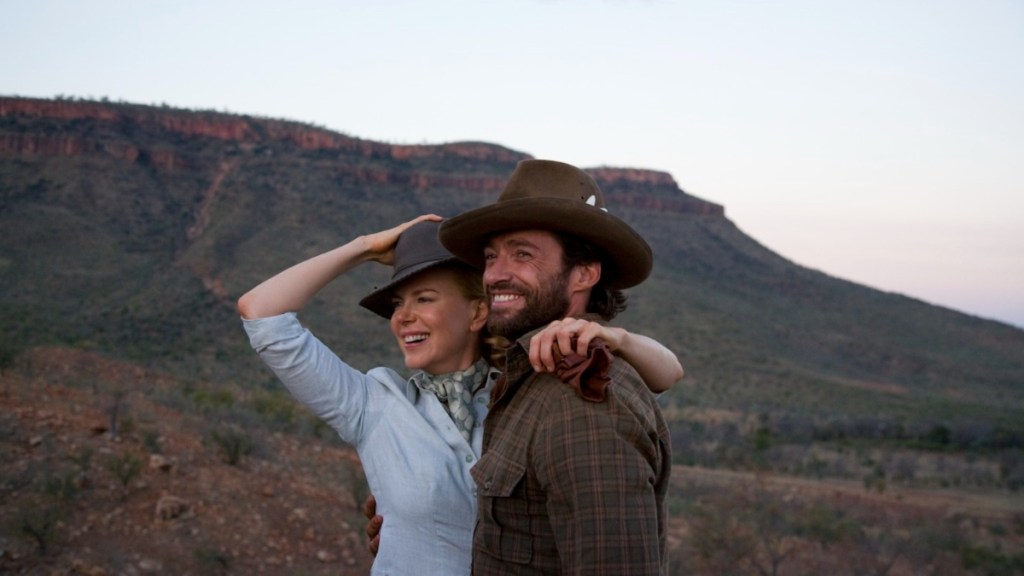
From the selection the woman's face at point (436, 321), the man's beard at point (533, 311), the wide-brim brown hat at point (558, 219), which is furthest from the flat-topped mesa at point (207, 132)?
the man's beard at point (533, 311)

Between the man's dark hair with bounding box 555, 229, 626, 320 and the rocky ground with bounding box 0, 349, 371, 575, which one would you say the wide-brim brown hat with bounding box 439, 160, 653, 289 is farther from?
the rocky ground with bounding box 0, 349, 371, 575

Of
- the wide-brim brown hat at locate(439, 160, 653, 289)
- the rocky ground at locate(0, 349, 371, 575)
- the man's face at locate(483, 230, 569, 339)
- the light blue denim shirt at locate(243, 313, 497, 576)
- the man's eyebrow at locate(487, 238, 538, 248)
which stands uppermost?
the wide-brim brown hat at locate(439, 160, 653, 289)

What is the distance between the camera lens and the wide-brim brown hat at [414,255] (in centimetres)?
280

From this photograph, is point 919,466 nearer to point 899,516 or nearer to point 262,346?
point 899,516

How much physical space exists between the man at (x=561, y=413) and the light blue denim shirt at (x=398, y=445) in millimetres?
385

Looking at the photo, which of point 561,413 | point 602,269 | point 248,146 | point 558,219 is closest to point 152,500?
point 602,269

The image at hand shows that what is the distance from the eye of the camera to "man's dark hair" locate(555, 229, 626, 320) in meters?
2.38

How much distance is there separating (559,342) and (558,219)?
1.51 feet

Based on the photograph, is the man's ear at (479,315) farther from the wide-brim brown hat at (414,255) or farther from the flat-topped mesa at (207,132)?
the flat-topped mesa at (207,132)

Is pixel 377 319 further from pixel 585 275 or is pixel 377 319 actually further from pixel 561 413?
pixel 561 413

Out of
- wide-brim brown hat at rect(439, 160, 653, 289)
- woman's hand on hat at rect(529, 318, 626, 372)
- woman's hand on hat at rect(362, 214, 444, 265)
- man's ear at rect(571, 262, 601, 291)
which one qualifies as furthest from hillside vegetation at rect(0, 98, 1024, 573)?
woman's hand on hat at rect(529, 318, 626, 372)

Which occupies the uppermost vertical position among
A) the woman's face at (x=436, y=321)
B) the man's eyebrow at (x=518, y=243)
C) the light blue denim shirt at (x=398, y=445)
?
the man's eyebrow at (x=518, y=243)

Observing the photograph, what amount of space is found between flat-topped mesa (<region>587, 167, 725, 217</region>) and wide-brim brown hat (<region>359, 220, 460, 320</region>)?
6304 centimetres

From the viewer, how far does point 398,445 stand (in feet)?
8.84
